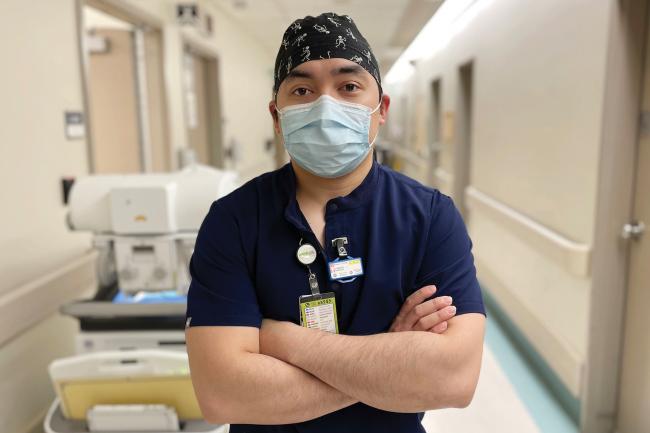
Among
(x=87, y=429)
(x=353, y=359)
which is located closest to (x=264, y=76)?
(x=87, y=429)

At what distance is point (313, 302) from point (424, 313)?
24cm

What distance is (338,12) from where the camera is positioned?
6.12 m

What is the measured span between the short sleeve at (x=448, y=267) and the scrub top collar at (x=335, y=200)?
0.51ft

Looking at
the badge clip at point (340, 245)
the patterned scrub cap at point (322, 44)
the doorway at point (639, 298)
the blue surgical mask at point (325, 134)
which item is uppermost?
the patterned scrub cap at point (322, 44)

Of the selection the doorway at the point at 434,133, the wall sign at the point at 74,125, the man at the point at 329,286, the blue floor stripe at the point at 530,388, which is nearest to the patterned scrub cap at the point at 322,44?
the man at the point at 329,286

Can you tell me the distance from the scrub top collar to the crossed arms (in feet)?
0.76

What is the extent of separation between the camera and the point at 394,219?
3.71ft

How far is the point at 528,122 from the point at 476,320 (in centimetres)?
274

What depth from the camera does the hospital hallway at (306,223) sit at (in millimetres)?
1122

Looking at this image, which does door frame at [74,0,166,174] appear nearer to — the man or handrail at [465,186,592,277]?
the man

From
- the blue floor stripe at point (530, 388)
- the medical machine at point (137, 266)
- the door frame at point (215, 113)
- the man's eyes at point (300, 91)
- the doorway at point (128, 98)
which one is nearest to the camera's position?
the man's eyes at point (300, 91)

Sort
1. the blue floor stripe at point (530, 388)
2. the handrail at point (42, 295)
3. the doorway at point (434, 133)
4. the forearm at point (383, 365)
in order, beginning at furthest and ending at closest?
the doorway at point (434, 133)
the blue floor stripe at point (530, 388)
the handrail at point (42, 295)
the forearm at point (383, 365)

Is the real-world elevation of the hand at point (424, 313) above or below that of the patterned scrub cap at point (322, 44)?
below

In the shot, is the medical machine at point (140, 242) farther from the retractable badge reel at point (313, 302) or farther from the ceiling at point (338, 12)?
the ceiling at point (338, 12)
